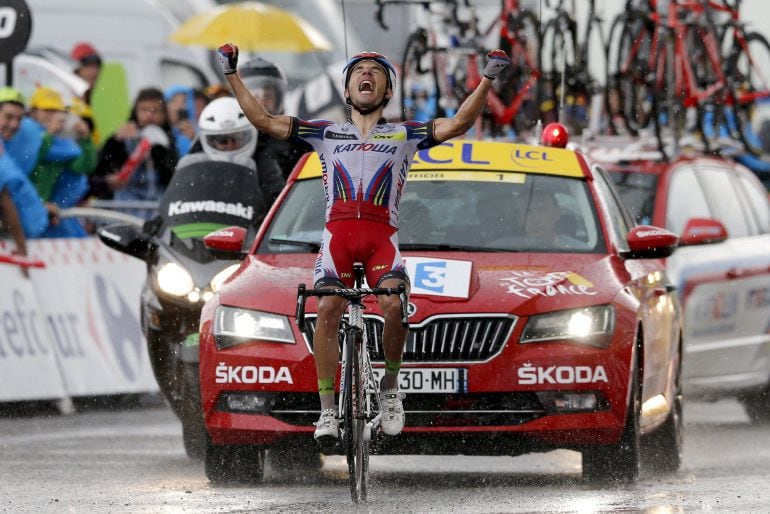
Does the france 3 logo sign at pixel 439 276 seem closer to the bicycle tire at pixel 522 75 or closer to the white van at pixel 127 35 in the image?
the bicycle tire at pixel 522 75

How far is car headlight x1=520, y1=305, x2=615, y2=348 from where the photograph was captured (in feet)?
32.9

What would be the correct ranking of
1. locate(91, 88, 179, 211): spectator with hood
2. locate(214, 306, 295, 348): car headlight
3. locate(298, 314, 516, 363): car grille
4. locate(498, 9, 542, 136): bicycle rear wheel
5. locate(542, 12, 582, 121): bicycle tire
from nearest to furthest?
locate(298, 314, 516, 363): car grille
locate(214, 306, 295, 348): car headlight
locate(498, 9, 542, 136): bicycle rear wheel
locate(542, 12, 582, 121): bicycle tire
locate(91, 88, 179, 211): spectator with hood

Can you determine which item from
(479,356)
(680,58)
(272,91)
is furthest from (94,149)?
(479,356)

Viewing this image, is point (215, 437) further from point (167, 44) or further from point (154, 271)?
point (167, 44)

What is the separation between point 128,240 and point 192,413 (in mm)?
1160

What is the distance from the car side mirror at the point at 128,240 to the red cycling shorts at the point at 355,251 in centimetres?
279

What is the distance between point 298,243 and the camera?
11.1m

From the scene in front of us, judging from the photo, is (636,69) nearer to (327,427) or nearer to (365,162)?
(365,162)

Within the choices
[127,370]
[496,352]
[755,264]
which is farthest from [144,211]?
[496,352]

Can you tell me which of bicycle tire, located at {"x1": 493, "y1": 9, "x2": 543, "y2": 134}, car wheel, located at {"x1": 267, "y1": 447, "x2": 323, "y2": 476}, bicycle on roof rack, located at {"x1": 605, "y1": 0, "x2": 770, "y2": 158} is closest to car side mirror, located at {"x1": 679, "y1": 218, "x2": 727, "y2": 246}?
car wheel, located at {"x1": 267, "y1": 447, "x2": 323, "y2": 476}

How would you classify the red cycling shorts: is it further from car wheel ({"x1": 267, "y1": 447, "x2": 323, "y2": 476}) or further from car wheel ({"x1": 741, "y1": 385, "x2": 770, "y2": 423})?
car wheel ({"x1": 741, "y1": 385, "x2": 770, "y2": 423})

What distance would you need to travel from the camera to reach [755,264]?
48.7 ft

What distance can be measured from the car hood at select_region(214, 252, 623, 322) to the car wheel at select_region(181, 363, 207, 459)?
1.18 m

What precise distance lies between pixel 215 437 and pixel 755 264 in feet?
18.7
